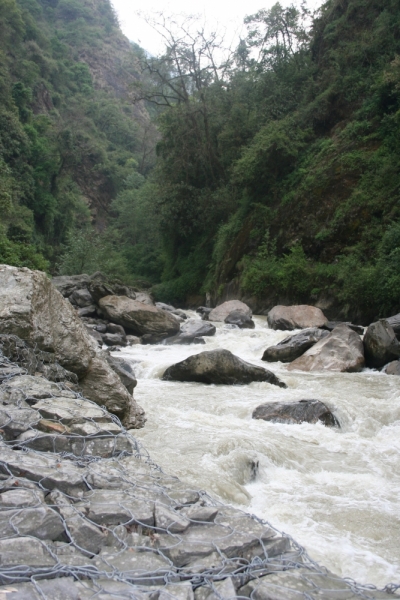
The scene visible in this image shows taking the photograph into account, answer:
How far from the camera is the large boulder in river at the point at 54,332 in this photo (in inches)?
213

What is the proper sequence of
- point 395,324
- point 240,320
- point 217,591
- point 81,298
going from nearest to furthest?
point 217,591, point 395,324, point 240,320, point 81,298

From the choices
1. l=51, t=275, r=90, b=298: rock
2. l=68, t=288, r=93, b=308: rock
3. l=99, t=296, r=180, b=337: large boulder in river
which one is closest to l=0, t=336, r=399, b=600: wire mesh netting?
l=99, t=296, r=180, b=337: large boulder in river

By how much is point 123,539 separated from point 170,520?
10.7 inches

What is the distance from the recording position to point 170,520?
2.52 metres

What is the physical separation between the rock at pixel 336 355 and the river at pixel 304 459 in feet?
2.94

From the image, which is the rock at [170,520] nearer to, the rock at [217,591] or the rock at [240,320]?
the rock at [217,591]

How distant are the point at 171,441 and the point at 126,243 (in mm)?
31893

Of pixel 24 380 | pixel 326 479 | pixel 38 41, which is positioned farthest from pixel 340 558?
pixel 38 41

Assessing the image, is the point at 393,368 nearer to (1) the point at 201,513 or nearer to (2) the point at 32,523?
(1) the point at 201,513

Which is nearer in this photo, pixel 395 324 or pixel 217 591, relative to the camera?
pixel 217 591

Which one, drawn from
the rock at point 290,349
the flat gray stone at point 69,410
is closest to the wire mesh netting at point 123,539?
the flat gray stone at point 69,410

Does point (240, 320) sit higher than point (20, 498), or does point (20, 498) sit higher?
point (240, 320)

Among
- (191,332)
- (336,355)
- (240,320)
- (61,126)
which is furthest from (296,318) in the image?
(61,126)

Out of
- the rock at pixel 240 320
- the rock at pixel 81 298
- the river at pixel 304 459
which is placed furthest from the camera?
the rock at pixel 81 298
